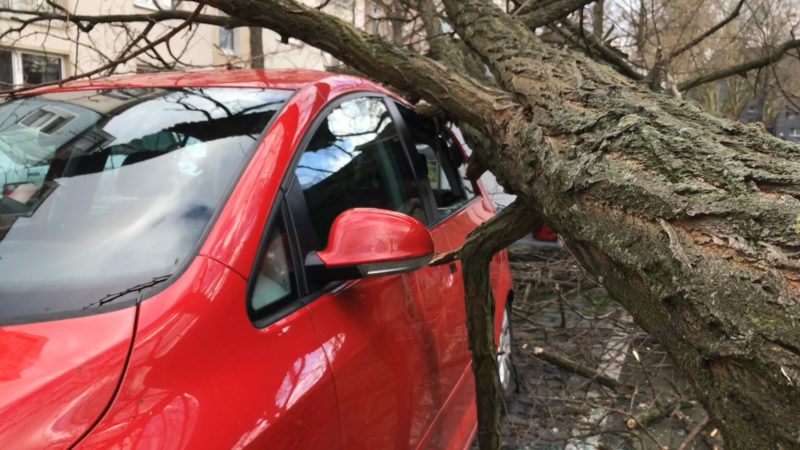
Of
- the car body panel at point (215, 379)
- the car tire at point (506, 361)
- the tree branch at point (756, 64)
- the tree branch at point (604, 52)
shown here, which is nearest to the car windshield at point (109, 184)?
the car body panel at point (215, 379)

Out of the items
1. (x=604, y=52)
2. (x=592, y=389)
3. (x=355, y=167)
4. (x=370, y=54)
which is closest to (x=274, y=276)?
(x=355, y=167)

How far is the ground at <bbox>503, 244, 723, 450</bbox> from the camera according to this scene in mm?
3229

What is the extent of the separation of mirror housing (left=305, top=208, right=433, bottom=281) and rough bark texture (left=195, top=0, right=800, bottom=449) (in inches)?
16.8

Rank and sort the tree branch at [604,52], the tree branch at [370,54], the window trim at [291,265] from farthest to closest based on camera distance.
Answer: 1. the tree branch at [604,52]
2. the tree branch at [370,54]
3. the window trim at [291,265]

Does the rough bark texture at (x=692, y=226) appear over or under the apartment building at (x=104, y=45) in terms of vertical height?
under

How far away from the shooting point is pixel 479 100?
2299 millimetres

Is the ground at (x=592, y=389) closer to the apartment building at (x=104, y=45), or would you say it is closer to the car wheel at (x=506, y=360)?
the car wheel at (x=506, y=360)

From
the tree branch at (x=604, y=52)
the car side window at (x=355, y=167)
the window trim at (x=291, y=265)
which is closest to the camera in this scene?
the window trim at (x=291, y=265)

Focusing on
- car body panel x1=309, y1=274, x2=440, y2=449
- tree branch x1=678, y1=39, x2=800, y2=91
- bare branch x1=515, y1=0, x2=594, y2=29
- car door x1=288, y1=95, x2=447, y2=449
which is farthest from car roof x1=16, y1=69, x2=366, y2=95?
tree branch x1=678, y1=39, x2=800, y2=91

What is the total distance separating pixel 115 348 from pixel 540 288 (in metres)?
4.80

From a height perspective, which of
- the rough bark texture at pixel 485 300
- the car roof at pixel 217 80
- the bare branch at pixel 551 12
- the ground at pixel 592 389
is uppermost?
the bare branch at pixel 551 12

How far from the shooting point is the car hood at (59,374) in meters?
0.96

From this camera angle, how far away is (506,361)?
373 cm

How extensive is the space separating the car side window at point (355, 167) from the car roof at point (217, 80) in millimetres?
161
